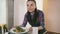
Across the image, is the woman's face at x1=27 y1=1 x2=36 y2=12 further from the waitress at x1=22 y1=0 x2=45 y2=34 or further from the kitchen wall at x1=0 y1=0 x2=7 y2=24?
the kitchen wall at x1=0 y1=0 x2=7 y2=24

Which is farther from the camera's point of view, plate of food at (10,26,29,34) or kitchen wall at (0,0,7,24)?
kitchen wall at (0,0,7,24)

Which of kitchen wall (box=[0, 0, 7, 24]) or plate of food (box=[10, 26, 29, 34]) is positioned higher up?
kitchen wall (box=[0, 0, 7, 24])

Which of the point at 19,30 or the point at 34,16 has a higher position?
the point at 34,16

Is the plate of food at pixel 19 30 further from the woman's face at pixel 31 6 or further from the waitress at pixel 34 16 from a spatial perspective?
the woman's face at pixel 31 6

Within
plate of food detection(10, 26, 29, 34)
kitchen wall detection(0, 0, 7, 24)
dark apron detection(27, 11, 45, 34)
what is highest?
kitchen wall detection(0, 0, 7, 24)

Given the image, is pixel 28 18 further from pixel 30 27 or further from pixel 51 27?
pixel 51 27

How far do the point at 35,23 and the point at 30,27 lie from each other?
0.18 ft

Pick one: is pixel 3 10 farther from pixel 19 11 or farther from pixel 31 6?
pixel 31 6

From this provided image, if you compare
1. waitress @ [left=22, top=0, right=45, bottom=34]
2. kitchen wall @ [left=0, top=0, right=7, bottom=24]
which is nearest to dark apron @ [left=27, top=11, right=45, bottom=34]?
waitress @ [left=22, top=0, right=45, bottom=34]

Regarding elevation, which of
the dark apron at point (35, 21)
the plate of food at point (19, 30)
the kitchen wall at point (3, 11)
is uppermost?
the kitchen wall at point (3, 11)

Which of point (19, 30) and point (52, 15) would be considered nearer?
point (19, 30)

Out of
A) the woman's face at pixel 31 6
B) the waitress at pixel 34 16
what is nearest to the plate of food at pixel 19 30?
the waitress at pixel 34 16

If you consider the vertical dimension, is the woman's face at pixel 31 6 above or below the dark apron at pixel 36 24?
above

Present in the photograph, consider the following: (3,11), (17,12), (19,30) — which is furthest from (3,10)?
(19,30)
